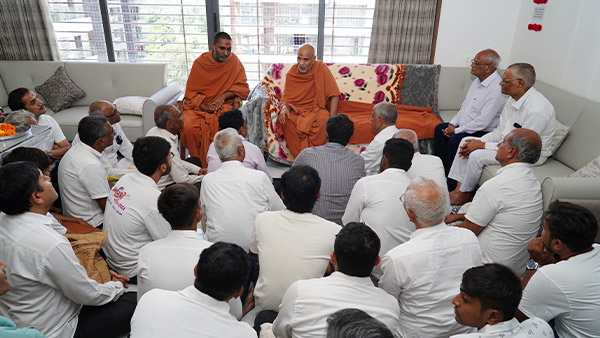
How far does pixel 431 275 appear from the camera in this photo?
1.59m

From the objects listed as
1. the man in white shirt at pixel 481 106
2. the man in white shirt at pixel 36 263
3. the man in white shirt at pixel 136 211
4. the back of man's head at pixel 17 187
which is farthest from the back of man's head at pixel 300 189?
the man in white shirt at pixel 481 106

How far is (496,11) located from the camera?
480cm

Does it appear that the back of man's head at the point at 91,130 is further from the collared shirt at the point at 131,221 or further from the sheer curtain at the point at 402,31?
the sheer curtain at the point at 402,31

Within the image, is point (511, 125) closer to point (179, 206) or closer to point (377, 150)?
point (377, 150)

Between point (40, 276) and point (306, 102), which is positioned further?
point (306, 102)

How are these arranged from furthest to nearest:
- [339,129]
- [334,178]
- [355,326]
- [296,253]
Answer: [339,129] → [334,178] → [296,253] → [355,326]

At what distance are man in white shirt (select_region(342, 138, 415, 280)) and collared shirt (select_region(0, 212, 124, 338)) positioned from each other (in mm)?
1321

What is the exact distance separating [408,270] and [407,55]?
13.1 feet

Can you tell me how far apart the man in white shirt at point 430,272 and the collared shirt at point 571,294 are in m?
0.26

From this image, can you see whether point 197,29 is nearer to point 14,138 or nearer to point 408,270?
point 14,138

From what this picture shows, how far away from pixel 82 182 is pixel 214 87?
2266mm

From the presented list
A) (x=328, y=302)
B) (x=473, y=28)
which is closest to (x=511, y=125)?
(x=473, y=28)

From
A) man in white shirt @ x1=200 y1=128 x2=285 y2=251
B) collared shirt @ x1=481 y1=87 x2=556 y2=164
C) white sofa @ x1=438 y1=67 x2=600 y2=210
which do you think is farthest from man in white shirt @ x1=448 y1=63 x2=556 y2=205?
→ man in white shirt @ x1=200 y1=128 x2=285 y2=251

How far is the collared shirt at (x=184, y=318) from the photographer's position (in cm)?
123
